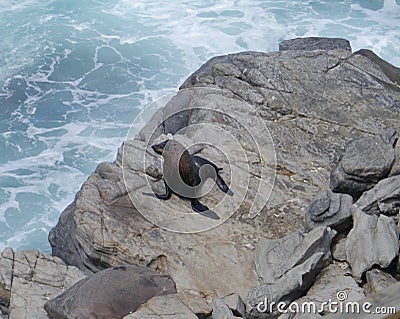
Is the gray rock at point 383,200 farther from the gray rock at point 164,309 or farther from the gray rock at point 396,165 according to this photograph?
the gray rock at point 164,309

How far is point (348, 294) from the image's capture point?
5324 millimetres

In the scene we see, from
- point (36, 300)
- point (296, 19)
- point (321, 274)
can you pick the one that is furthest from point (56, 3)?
point (321, 274)

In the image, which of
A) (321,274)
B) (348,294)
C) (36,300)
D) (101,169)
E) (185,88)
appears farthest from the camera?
(185,88)

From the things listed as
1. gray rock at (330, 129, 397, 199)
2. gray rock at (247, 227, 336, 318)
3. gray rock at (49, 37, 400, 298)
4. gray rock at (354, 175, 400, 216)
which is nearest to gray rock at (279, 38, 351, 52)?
gray rock at (49, 37, 400, 298)

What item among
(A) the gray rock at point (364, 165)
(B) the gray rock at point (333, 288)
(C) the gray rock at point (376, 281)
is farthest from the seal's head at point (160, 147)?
(C) the gray rock at point (376, 281)

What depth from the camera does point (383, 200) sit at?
6.32 metres

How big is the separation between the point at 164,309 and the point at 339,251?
1.87 metres

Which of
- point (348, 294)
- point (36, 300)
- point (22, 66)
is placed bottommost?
point (22, 66)

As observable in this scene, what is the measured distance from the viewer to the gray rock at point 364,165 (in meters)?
6.89

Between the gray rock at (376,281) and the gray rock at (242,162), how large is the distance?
125cm

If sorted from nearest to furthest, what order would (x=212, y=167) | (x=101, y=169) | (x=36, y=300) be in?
1. (x=36, y=300)
2. (x=212, y=167)
3. (x=101, y=169)

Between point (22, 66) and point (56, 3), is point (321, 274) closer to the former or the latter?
point (22, 66)

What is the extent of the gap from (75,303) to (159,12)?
17.2 m

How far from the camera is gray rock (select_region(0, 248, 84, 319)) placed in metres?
6.77
